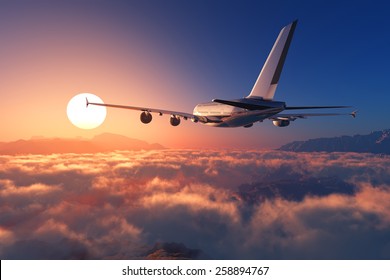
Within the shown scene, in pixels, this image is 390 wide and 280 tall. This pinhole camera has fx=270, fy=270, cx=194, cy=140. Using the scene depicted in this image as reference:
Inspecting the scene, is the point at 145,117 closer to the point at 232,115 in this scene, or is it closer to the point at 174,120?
the point at 174,120

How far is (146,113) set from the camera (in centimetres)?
3541

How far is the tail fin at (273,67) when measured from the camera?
3366 cm

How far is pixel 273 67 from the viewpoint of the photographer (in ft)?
115

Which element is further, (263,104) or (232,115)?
(232,115)

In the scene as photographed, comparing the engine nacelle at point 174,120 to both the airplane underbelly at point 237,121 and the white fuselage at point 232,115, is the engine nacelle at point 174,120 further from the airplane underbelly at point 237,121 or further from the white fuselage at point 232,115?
the airplane underbelly at point 237,121

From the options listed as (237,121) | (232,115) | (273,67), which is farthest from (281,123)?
(273,67)

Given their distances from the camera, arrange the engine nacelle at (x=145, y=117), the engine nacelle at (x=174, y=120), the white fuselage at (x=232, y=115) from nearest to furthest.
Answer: the engine nacelle at (x=145, y=117)
the white fuselage at (x=232, y=115)
the engine nacelle at (x=174, y=120)

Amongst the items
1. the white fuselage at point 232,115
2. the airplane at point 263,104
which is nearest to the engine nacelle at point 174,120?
the airplane at point 263,104

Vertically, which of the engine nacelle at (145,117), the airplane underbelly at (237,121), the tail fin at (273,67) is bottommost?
the engine nacelle at (145,117)

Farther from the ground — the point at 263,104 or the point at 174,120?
the point at 263,104

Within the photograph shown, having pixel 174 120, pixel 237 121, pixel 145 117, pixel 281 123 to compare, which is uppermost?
pixel 281 123
